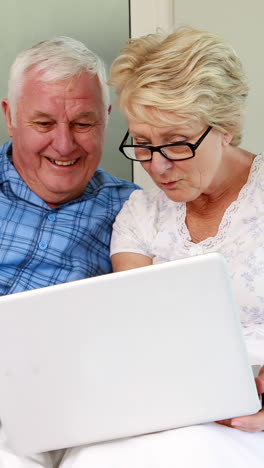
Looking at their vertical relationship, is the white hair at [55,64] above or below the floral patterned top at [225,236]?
above

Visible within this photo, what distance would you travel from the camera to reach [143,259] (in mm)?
1806

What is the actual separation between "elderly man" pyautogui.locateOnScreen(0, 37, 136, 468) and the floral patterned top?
128 mm

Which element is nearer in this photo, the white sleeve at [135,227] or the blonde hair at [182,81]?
the blonde hair at [182,81]

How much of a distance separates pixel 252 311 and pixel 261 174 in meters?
0.33

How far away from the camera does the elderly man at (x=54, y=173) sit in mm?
1899

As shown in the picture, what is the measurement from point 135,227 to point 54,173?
0.30 meters

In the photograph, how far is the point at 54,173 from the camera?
6.40 feet

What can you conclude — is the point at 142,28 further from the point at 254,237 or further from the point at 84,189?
the point at 254,237

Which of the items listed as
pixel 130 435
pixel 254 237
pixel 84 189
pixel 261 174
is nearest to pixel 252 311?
pixel 254 237

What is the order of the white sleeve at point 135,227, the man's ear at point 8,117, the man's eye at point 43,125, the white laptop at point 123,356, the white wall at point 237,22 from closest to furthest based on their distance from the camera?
the white laptop at point 123,356
the white sleeve at point 135,227
the man's eye at point 43,125
the man's ear at point 8,117
the white wall at point 237,22

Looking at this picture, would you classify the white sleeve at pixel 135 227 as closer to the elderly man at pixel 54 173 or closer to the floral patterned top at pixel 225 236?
the floral patterned top at pixel 225 236

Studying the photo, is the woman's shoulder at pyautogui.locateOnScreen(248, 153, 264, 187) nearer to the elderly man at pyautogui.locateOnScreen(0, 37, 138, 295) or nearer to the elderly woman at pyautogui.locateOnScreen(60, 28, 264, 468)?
the elderly woman at pyautogui.locateOnScreen(60, 28, 264, 468)

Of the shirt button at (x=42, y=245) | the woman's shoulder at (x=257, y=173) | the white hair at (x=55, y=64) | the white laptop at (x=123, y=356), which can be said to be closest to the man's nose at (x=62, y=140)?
the white hair at (x=55, y=64)

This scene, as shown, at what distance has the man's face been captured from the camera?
1903 millimetres
